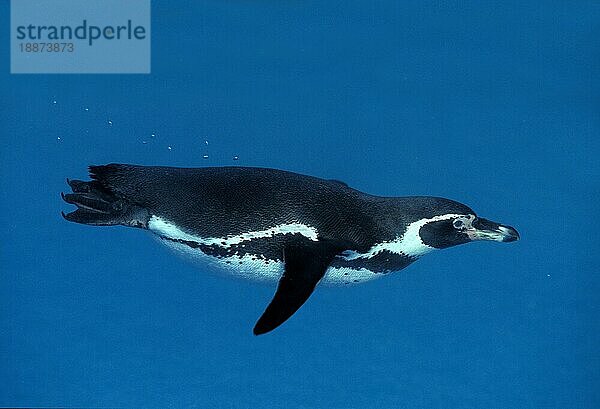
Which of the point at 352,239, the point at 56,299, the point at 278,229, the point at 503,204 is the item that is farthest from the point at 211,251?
the point at 503,204

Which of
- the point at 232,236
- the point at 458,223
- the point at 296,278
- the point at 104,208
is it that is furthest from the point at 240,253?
the point at 458,223

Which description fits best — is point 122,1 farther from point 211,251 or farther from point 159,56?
point 211,251

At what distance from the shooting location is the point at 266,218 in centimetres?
182

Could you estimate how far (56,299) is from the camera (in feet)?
8.73

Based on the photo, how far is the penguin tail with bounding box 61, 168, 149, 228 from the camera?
6.11ft

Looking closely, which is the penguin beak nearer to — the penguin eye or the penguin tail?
the penguin eye

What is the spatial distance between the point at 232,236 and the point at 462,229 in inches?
23.4

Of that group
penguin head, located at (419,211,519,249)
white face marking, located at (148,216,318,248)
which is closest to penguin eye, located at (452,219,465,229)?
penguin head, located at (419,211,519,249)

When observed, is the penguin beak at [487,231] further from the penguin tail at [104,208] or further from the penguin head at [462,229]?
the penguin tail at [104,208]

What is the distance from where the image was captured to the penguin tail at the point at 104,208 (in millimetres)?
1862

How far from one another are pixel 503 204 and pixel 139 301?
1504mm

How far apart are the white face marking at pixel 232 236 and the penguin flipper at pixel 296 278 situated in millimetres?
34

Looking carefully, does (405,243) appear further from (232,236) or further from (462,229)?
(232,236)

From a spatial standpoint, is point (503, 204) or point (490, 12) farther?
point (490, 12)
